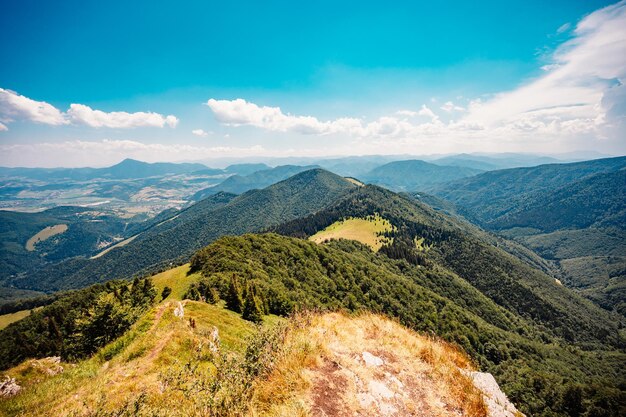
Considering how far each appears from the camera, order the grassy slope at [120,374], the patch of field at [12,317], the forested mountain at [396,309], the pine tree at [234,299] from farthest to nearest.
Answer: the patch of field at [12,317] < the forested mountain at [396,309] < the pine tree at [234,299] < the grassy slope at [120,374]

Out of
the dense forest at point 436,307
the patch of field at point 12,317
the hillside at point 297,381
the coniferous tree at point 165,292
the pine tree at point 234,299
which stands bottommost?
the patch of field at point 12,317

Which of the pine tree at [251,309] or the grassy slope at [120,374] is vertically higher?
the grassy slope at [120,374]

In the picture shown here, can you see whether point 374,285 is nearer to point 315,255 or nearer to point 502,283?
point 315,255

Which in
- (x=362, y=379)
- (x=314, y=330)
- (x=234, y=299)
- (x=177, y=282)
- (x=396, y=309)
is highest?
(x=314, y=330)

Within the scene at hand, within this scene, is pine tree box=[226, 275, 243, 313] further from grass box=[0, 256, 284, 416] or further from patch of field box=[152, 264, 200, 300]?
grass box=[0, 256, 284, 416]

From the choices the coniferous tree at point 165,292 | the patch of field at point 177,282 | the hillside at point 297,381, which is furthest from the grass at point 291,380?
the coniferous tree at point 165,292

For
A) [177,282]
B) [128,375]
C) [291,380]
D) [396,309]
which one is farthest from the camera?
[396,309]

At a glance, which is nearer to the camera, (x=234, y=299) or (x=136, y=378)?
(x=136, y=378)

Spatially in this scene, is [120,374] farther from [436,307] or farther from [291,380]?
[436,307]

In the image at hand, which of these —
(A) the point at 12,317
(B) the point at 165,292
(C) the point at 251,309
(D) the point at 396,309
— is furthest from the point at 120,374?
(A) the point at 12,317

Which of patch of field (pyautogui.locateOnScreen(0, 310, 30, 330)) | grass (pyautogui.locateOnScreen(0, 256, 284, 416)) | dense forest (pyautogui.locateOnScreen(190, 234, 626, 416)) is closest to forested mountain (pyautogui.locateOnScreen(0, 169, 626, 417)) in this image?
dense forest (pyautogui.locateOnScreen(190, 234, 626, 416))

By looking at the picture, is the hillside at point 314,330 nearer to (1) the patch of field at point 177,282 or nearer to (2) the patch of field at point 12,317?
(1) the patch of field at point 177,282

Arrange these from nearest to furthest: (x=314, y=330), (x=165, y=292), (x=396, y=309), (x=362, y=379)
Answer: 1. (x=362, y=379)
2. (x=314, y=330)
3. (x=165, y=292)
4. (x=396, y=309)
